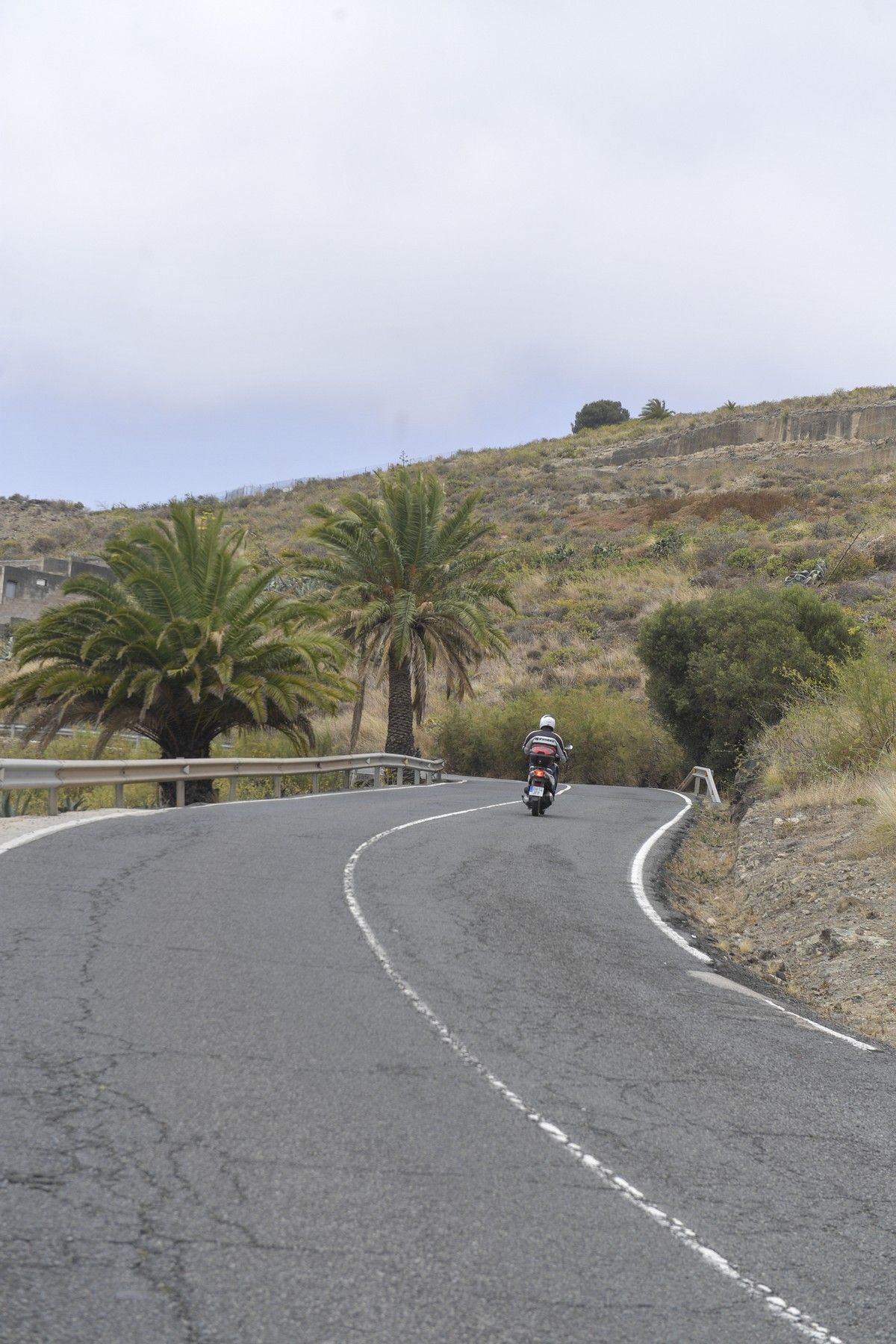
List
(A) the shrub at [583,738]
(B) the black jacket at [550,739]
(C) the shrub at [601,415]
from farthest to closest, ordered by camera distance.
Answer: (C) the shrub at [601,415] < (A) the shrub at [583,738] < (B) the black jacket at [550,739]

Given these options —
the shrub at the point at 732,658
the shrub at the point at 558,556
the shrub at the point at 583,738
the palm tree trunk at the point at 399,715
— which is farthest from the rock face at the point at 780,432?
the palm tree trunk at the point at 399,715

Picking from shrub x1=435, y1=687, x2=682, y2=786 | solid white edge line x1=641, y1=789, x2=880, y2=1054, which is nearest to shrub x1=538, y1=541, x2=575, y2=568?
shrub x1=435, y1=687, x2=682, y2=786

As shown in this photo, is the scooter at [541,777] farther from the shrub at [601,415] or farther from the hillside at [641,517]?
the shrub at [601,415]

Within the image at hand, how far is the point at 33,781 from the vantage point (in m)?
15.2

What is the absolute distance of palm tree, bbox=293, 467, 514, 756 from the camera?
109 feet

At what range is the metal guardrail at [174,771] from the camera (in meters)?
15.2

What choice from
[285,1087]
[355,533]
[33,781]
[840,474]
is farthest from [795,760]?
[840,474]

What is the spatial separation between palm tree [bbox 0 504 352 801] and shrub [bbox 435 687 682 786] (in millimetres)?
15078

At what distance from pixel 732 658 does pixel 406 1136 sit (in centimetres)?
2986

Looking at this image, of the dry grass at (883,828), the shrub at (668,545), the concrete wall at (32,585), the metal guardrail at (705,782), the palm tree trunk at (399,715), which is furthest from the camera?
the shrub at (668,545)

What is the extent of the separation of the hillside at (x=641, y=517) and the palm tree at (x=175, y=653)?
877 inches

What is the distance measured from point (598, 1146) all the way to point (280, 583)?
53.3 m

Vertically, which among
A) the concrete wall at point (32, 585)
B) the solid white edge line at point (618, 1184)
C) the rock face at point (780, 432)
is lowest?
the solid white edge line at point (618, 1184)

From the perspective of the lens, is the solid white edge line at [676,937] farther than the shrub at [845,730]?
No
